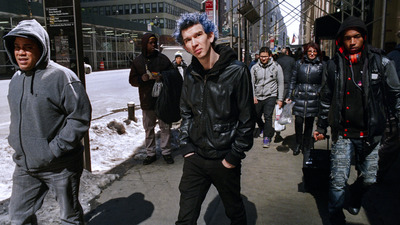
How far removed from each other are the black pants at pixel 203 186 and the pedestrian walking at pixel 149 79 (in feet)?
9.61

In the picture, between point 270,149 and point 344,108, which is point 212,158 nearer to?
point 344,108

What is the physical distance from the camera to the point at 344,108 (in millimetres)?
3254

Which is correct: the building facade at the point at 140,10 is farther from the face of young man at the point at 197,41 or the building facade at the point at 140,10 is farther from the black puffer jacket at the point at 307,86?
the face of young man at the point at 197,41

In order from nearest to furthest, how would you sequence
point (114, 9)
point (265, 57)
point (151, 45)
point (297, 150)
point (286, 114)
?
point (151, 45), point (297, 150), point (286, 114), point (265, 57), point (114, 9)

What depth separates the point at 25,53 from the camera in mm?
2533

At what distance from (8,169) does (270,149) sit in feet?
15.0

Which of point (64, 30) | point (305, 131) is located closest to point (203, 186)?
point (64, 30)

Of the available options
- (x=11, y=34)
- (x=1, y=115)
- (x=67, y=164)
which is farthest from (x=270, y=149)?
(x=1, y=115)

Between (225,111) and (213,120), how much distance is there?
0.37 feet

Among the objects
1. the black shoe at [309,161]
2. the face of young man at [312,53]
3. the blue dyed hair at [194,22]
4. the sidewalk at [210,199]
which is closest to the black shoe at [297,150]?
the sidewalk at [210,199]

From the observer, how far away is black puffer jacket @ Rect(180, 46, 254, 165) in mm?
2555

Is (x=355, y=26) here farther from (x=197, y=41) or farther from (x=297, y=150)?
(x=297, y=150)

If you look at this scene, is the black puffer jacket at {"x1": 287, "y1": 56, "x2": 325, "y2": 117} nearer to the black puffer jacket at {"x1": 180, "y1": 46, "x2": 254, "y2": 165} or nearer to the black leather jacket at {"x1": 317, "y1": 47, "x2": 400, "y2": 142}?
the black leather jacket at {"x1": 317, "y1": 47, "x2": 400, "y2": 142}

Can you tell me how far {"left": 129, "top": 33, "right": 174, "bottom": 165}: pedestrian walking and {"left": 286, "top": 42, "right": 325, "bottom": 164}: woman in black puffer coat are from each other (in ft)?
7.69
